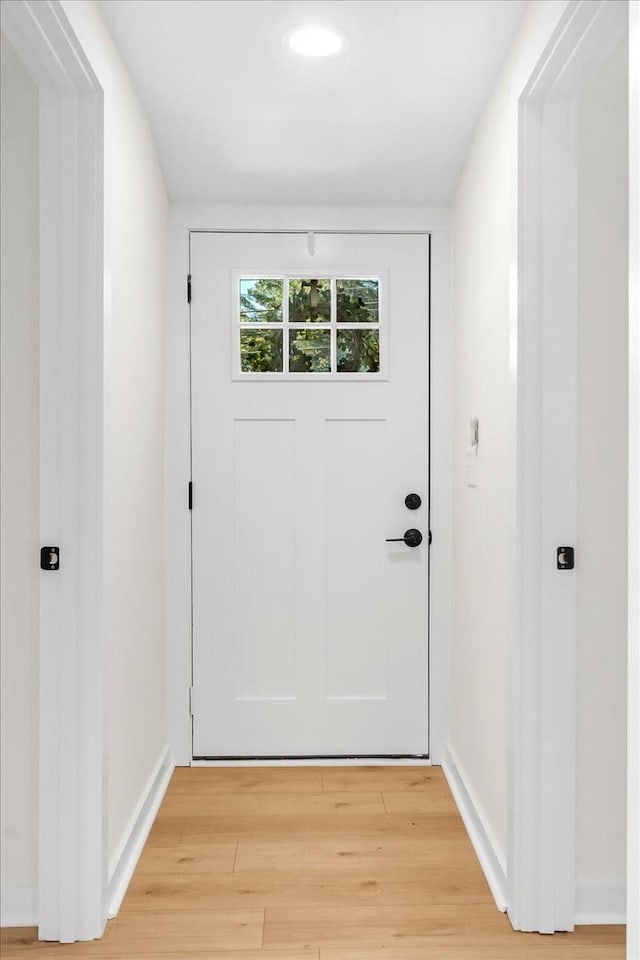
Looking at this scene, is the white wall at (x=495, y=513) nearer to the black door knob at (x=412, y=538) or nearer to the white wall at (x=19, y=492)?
the black door knob at (x=412, y=538)

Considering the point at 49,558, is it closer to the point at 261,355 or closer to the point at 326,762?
the point at 261,355

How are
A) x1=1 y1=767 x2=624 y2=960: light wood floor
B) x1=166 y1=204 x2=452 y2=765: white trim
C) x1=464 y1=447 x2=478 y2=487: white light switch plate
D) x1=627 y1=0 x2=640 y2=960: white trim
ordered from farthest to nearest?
1. x1=166 y1=204 x2=452 y2=765: white trim
2. x1=464 y1=447 x2=478 y2=487: white light switch plate
3. x1=1 y1=767 x2=624 y2=960: light wood floor
4. x1=627 y1=0 x2=640 y2=960: white trim

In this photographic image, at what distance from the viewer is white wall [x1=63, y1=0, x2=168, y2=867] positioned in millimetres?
2070

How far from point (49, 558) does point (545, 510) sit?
122cm

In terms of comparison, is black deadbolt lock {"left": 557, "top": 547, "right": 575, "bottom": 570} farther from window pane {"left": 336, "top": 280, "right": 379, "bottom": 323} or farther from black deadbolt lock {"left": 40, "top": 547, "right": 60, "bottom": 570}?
window pane {"left": 336, "top": 280, "right": 379, "bottom": 323}

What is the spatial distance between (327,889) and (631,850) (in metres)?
1.16

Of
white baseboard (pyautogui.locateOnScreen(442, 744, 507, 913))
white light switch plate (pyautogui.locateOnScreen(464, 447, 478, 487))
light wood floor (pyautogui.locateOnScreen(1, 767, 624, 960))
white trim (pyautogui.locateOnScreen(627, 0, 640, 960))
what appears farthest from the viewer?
white light switch plate (pyautogui.locateOnScreen(464, 447, 478, 487))

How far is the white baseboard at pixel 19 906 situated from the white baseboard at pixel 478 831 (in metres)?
1.17

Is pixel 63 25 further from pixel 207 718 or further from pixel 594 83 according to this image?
pixel 207 718

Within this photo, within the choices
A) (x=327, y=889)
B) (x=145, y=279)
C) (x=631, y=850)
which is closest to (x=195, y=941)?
(x=327, y=889)

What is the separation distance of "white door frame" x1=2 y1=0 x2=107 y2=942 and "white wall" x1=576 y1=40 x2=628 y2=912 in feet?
3.89

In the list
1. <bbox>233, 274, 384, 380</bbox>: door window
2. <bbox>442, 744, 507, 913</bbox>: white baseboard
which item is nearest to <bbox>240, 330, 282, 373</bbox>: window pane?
<bbox>233, 274, 384, 380</bbox>: door window

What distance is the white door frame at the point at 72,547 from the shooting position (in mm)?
1959

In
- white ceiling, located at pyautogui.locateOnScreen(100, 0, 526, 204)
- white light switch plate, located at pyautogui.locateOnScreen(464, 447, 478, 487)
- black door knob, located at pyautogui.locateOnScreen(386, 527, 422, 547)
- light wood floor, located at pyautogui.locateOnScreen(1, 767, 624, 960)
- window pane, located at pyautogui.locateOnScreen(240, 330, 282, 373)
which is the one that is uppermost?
white ceiling, located at pyautogui.locateOnScreen(100, 0, 526, 204)
